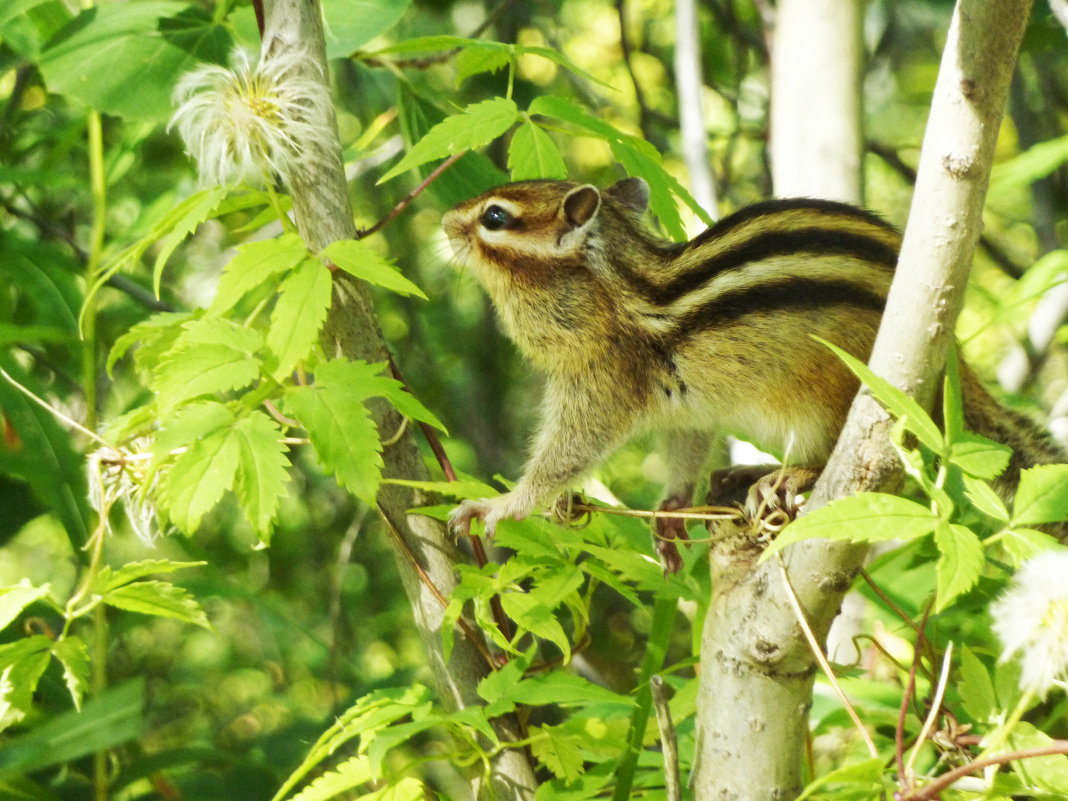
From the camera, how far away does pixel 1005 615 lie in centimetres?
90

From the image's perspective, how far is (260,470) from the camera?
1.05 metres

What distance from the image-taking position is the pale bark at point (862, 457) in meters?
0.92

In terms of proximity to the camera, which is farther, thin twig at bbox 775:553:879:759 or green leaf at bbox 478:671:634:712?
green leaf at bbox 478:671:634:712

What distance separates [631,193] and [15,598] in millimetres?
1386

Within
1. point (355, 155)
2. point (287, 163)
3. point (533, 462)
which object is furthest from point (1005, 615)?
point (355, 155)

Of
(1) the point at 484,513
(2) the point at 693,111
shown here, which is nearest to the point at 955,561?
(1) the point at 484,513

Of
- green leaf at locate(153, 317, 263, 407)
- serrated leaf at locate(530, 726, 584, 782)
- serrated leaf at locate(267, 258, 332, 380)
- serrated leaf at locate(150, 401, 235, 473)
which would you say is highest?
serrated leaf at locate(267, 258, 332, 380)

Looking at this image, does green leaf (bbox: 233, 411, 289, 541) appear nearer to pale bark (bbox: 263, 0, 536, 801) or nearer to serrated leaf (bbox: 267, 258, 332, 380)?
serrated leaf (bbox: 267, 258, 332, 380)

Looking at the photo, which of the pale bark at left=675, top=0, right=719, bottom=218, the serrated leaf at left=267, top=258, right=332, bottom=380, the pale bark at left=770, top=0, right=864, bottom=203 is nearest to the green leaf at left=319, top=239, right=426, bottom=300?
the serrated leaf at left=267, top=258, right=332, bottom=380

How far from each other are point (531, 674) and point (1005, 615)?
0.64 m

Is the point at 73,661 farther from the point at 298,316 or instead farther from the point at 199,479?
the point at 298,316

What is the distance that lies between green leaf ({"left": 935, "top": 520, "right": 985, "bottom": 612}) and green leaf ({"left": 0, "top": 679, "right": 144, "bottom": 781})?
38.1 inches

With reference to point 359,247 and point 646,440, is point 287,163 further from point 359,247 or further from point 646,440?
point 646,440

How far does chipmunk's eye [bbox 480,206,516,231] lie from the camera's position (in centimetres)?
190
